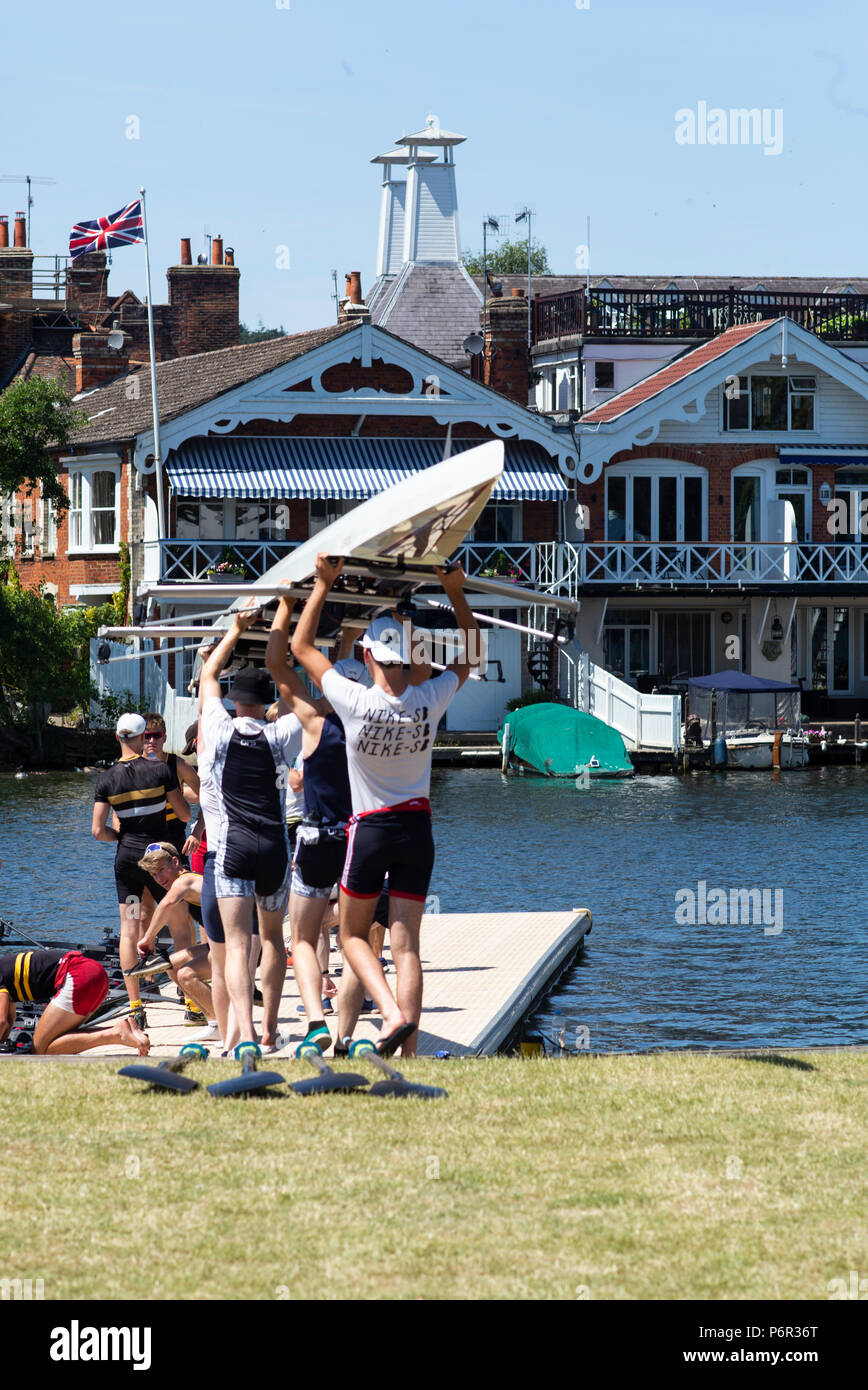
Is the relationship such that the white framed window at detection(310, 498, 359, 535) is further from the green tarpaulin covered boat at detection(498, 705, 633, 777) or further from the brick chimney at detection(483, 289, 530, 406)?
the green tarpaulin covered boat at detection(498, 705, 633, 777)

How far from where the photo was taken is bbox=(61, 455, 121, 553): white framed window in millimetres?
42031

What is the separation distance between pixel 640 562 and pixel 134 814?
3167 cm

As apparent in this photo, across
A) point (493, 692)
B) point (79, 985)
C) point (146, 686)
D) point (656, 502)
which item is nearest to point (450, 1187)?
point (79, 985)

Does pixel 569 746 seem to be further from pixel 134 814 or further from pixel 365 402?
pixel 134 814

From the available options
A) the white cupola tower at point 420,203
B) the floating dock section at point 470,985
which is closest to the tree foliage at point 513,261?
the white cupola tower at point 420,203

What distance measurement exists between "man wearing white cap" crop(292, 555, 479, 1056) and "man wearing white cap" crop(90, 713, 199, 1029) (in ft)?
11.8

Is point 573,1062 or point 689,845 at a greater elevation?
point 573,1062

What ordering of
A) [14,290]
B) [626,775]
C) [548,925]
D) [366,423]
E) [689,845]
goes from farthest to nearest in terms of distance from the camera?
[14,290]
[366,423]
[626,775]
[689,845]
[548,925]

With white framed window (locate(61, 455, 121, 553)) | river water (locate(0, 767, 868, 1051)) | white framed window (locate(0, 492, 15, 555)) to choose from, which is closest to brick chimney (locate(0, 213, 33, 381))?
white framed window (locate(0, 492, 15, 555))

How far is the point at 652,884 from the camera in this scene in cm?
2200
